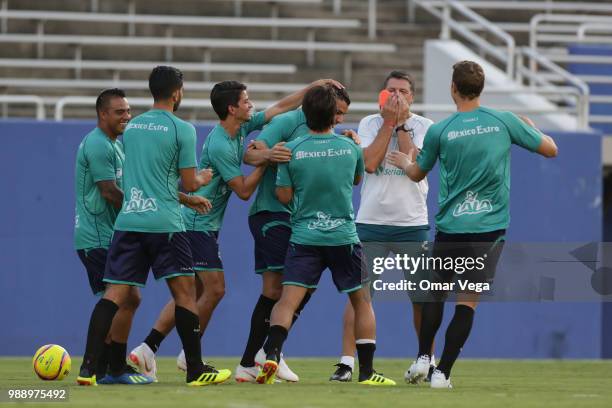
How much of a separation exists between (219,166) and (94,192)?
2.78ft

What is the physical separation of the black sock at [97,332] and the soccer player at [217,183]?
976 millimetres

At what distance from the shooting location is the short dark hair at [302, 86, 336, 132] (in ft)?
28.5

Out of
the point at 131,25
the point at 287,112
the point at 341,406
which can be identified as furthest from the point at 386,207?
the point at 131,25

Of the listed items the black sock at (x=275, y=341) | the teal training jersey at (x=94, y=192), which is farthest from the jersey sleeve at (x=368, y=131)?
the teal training jersey at (x=94, y=192)

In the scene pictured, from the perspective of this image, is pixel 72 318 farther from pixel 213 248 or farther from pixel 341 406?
pixel 341 406

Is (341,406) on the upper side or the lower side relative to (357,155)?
lower

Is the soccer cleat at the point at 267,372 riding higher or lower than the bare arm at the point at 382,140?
lower

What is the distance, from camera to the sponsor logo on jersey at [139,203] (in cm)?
842

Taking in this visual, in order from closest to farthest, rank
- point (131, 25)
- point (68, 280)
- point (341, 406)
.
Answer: point (341, 406) → point (68, 280) → point (131, 25)

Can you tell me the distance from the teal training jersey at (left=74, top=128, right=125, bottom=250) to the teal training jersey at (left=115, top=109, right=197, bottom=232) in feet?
1.64

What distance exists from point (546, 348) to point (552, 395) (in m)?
6.19

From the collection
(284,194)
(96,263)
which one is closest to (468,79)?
(284,194)

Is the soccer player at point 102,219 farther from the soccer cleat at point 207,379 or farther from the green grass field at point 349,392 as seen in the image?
the soccer cleat at point 207,379

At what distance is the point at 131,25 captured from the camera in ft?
57.3
